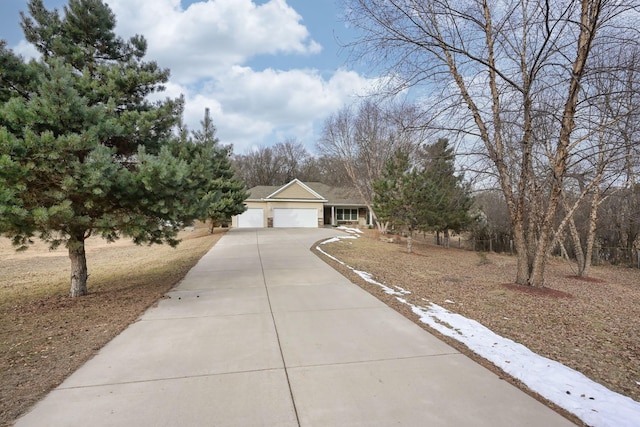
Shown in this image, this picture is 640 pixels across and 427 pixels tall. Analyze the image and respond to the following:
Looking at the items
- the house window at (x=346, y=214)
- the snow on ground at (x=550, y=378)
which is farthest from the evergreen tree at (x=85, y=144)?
the house window at (x=346, y=214)

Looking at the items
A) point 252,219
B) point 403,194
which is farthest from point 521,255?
point 252,219

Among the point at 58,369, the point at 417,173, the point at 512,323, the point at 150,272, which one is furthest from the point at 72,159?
the point at 417,173

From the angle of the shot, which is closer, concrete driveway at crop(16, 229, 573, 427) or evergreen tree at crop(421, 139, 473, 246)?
concrete driveway at crop(16, 229, 573, 427)

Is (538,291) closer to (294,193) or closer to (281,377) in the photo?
(281,377)

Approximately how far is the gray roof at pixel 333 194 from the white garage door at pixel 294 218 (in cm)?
222

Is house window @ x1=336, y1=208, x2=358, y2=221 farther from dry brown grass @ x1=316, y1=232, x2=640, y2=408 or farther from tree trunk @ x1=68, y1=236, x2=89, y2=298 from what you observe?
tree trunk @ x1=68, y1=236, x2=89, y2=298

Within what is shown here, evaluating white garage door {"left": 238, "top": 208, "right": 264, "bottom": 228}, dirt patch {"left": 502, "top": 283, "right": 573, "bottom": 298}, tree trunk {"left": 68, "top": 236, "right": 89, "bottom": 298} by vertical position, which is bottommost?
dirt patch {"left": 502, "top": 283, "right": 573, "bottom": 298}

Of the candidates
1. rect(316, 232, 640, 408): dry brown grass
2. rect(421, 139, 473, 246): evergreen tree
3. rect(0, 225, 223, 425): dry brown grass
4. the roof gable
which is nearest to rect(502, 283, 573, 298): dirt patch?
rect(316, 232, 640, 408): dry brown grass

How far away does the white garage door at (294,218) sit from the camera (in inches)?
1211

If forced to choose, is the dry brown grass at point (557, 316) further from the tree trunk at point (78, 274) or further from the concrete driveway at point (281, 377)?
the tree trunk at point (78, 274)

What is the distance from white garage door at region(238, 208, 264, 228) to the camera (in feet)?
101

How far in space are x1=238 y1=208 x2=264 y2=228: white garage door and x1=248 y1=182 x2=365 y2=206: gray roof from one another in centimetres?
113

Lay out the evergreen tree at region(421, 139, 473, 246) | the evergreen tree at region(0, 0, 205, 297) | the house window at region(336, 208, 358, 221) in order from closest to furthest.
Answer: the evergreen tree at region(0, 0, 205, 297) → the evergreen tree at region(421, 139, 473, 246) → the house window at region(336, 208, 358, 221)

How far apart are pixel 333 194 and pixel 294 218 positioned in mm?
5733
